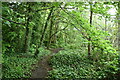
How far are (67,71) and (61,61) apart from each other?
6.68 feet

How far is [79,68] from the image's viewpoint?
7.91m

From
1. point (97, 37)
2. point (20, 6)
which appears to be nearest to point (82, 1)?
point (97, 37)

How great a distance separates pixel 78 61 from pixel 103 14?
266 inches

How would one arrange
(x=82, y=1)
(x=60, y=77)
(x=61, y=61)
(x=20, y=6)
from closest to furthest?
(x=82, y=1) → (x=20, y=6) → (x=60, y=77) → (x=61, y=61)

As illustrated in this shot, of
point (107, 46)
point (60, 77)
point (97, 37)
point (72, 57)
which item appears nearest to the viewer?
point (107, 46)

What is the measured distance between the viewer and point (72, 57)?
997 cm

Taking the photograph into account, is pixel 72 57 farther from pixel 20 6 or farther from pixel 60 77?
pixel 20 6

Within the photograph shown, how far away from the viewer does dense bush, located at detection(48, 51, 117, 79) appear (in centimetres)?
677

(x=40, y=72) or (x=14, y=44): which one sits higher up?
(x=14, y=44)

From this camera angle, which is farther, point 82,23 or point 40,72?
point 40,72

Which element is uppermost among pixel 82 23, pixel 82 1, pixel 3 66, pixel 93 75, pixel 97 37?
pixel 82 1

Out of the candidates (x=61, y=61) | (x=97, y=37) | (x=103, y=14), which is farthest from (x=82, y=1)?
(x=61, y=61)

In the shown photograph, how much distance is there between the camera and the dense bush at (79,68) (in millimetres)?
6775

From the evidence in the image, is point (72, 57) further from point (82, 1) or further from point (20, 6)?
point (82, 1)
